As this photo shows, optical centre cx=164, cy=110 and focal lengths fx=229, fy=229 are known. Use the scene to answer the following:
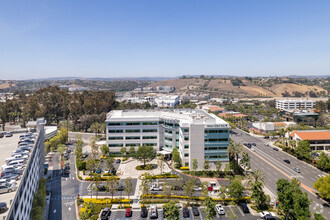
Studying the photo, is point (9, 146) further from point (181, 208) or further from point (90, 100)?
point (90, 100)

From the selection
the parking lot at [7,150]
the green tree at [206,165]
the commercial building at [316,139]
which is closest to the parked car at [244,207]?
the green tree at [206,165]

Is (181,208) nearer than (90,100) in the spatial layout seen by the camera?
Yes

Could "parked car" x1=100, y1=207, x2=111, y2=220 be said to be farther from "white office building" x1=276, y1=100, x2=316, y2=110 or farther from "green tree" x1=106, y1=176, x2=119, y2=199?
"white office building" x1=276, y1=100, x2=316, y2=110

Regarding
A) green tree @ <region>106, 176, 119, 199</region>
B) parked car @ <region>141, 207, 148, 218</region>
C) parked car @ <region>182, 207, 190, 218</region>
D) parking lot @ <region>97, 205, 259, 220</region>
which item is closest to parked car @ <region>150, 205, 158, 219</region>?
parking lot @ <region>97, 205, 259, 220</region>

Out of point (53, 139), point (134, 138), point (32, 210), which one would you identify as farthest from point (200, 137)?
point (53, 139)

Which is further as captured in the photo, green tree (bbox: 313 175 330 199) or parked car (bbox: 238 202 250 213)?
green tree (bbox: 313 175 330 199)

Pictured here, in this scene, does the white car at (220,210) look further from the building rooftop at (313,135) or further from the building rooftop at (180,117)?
the building rooftop at (313,135)
